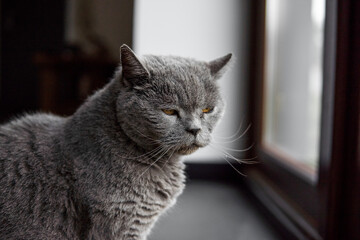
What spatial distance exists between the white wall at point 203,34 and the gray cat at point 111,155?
124cm

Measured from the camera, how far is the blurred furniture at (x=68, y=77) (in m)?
2.32

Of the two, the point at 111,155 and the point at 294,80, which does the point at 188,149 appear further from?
the point at 294,80

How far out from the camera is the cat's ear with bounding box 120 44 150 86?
2.64 feet

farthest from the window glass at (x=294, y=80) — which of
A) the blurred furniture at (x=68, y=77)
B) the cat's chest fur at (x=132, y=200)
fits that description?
the blurred furniture at (x=68, y=77)

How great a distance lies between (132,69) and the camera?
84 cm

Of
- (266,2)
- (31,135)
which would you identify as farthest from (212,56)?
(31,135)

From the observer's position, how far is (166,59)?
93 centimetres

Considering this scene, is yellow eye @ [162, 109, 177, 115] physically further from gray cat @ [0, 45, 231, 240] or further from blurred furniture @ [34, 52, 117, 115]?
blurred furniture @ [34, 52, 117, 115]

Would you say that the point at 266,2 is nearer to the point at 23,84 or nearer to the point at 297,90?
the point at 297,90

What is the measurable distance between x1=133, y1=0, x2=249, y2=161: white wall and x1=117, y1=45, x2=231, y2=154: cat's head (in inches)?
48.9

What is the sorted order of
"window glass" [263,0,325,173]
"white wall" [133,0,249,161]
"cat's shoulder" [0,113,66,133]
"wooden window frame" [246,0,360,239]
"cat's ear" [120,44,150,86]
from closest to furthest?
"cat's ear" [120,44,150,86] → "cat's shoulder" [0,113,66,133] → "wooden window frame" [246,0,360,239] → "window glass" [263,0,325,173] → "white wall" [133,0,249,161]

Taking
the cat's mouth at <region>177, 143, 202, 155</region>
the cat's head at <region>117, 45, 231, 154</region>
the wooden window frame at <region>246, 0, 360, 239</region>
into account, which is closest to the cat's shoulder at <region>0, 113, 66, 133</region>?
the cat's head at <region>117, 45, 231, 154</region>

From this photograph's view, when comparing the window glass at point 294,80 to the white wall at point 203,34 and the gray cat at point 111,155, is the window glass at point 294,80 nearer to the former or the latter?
the white wall at point 203,34

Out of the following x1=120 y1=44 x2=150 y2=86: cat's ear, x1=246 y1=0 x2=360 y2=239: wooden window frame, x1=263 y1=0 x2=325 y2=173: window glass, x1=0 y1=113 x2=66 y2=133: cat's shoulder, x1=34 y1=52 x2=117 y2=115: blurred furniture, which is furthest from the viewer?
x1=34 y1=52 x2=117 y2=115: blurred furniture
